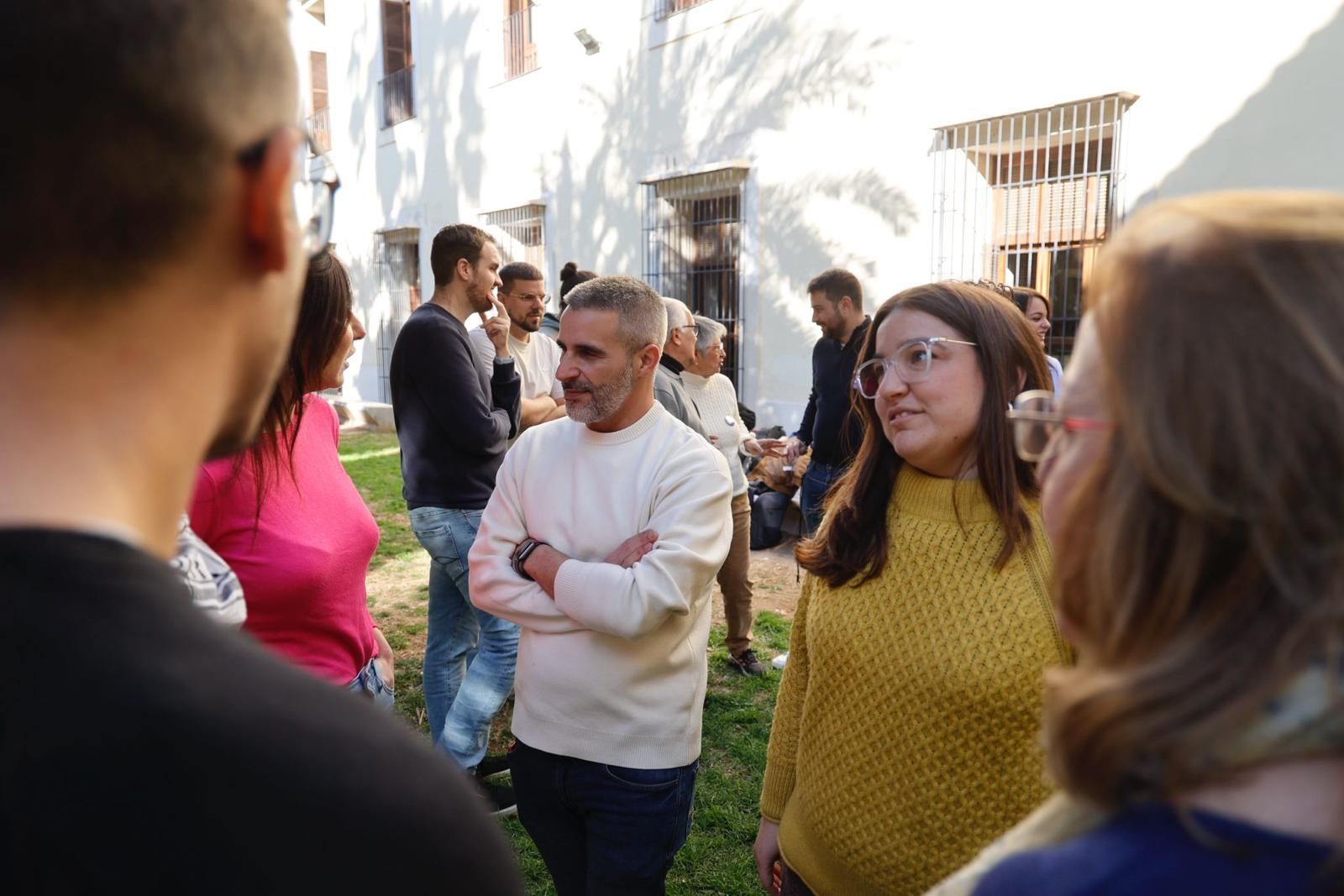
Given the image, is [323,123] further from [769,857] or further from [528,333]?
[769,857]

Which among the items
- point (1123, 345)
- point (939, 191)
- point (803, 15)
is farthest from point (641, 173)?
point (1123, 345)

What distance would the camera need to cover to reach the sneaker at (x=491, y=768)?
4.25m

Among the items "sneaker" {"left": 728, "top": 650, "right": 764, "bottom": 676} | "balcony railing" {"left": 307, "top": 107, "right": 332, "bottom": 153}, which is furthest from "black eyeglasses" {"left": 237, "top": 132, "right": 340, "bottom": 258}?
"balcony railing" {"left": 307, "top": 107, "right": 332, "bottom": 153}

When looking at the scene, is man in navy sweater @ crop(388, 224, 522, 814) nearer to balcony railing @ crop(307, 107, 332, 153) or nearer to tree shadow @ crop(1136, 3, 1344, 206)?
tree shadow @ crop(1136, 3, 1344, 206)

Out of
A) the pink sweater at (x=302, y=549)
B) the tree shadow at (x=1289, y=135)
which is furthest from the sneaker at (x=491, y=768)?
the tree shadow at (x=1289, y=135)

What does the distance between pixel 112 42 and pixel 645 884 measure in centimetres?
224

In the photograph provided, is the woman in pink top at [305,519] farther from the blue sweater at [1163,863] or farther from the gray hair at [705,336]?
the gray hair at [705,336]

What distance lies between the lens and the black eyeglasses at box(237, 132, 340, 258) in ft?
2.68

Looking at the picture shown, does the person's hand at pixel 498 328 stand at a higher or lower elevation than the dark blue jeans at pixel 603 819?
higher

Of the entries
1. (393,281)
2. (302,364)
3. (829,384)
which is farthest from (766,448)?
(393,281)

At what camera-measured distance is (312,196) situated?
2.89 ft

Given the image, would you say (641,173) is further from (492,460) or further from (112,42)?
(112,42)

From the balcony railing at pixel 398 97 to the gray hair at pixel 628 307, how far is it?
1331 cm

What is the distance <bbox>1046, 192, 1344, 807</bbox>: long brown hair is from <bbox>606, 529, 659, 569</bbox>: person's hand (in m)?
1.67
